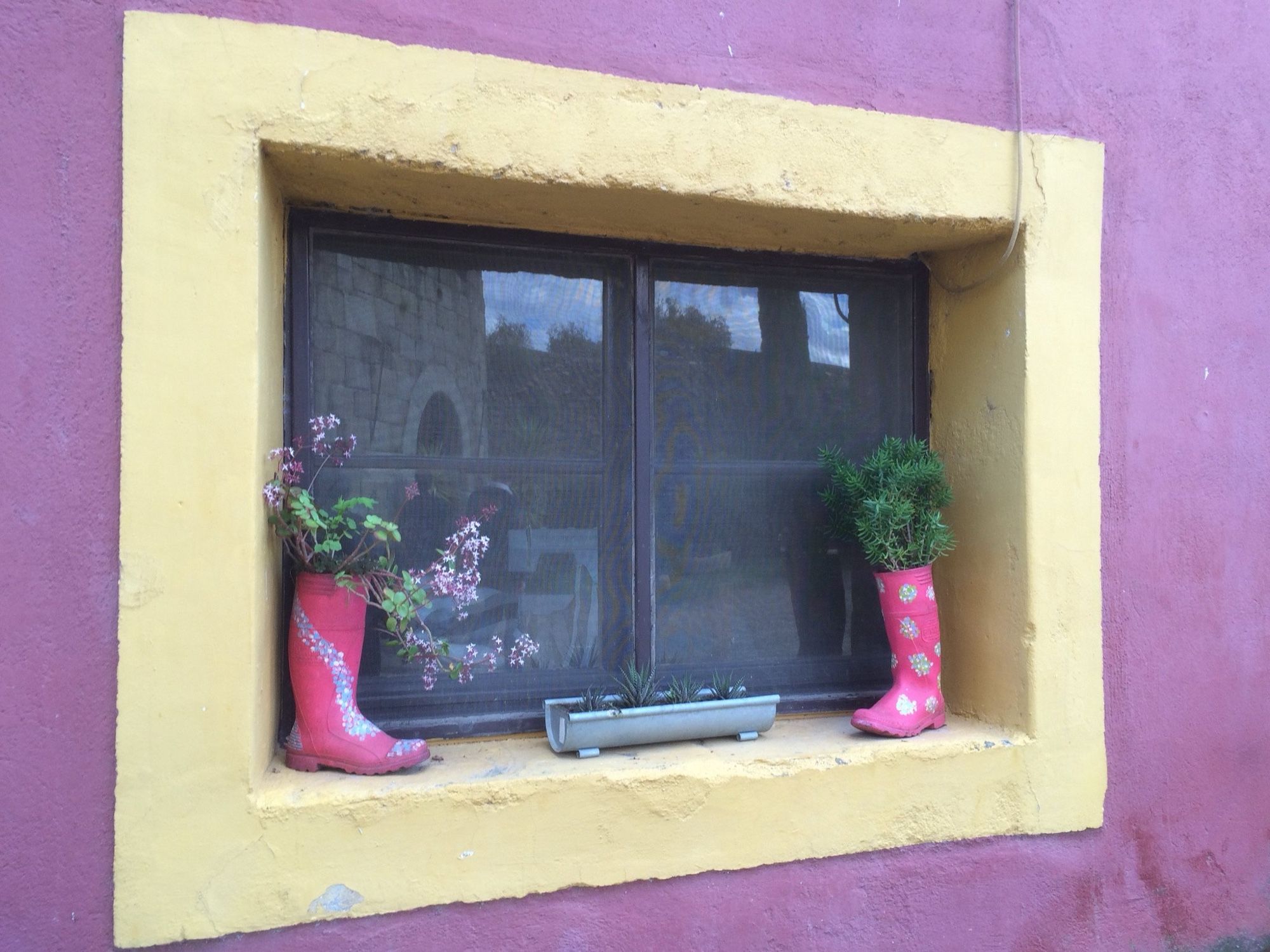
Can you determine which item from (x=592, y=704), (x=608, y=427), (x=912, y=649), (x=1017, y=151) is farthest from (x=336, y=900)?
(x=1017, y=151)

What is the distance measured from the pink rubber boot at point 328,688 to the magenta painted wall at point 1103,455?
338mm

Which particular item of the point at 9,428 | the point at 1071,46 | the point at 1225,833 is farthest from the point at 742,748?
the point at 1071,46

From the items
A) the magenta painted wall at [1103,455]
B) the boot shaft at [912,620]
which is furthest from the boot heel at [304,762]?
the boot shaft at [912,620]

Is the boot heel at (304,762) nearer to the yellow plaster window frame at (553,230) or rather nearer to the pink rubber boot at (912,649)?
the yellow plaster window frame at (553,230)

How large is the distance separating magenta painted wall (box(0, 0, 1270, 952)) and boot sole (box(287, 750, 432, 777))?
1.01ft

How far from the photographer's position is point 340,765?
1.97 metres

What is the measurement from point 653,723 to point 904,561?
2.62ft

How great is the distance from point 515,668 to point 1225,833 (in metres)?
2.13

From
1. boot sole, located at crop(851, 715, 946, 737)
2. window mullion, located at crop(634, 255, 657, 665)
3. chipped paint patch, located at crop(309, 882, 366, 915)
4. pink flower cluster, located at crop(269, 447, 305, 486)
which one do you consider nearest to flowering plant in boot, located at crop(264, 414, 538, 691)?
pink flower cluster, located at crop(269, 447, 305, 486)

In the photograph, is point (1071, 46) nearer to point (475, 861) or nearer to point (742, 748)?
point (742, 748)

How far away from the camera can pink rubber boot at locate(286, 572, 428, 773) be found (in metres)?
1.95

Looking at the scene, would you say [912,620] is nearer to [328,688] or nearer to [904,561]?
[904,561]

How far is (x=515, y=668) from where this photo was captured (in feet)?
7.49

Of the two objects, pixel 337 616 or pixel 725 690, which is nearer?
pixel 337 616
